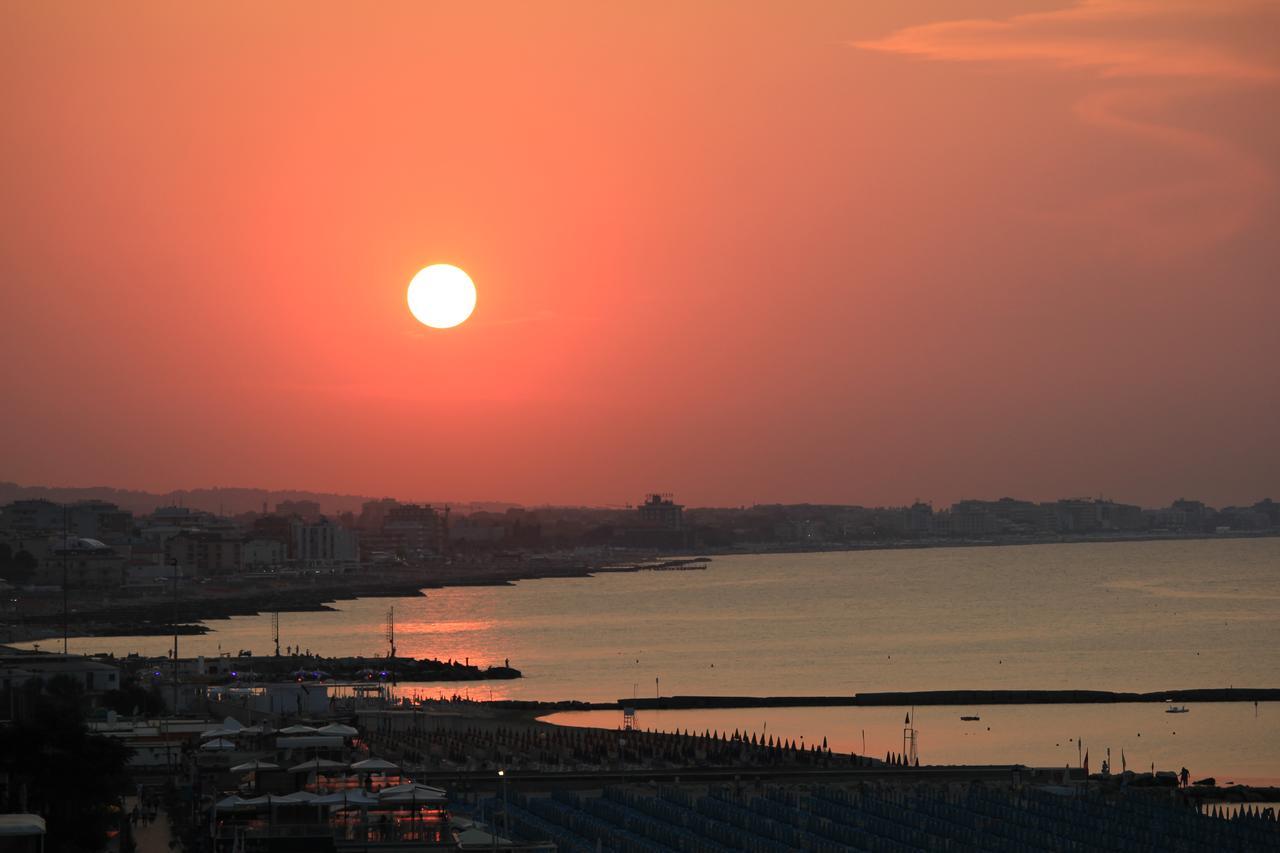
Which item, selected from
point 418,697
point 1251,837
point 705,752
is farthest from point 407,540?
point 1251,837

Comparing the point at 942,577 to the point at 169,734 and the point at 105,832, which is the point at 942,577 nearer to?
the point at 169,734

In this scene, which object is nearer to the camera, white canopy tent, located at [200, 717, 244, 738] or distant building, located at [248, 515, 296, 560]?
white canopy tent, located at [200, 717, 244, 738]

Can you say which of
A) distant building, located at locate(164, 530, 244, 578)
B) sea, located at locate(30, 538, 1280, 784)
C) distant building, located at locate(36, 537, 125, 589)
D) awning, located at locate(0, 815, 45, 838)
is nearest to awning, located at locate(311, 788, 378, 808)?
awning, located at locate(0, 815, 45, 838)

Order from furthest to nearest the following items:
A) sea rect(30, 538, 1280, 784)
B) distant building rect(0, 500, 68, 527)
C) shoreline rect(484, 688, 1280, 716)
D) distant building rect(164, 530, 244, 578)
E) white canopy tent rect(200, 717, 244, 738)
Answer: distant building rect(0, 500, 68, 527), distant building rect(164, 530, 244, 578), shoreline rect(484, 688, 1280, 716), sea rect(30, 538, 1280, 784), white canopy tent rect(200, 717, 244, 738)

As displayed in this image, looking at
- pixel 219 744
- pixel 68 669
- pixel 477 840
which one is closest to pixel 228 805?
pixel 477 840

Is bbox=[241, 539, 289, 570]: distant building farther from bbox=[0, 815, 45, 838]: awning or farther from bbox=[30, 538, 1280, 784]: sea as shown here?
bbox=[0, 815, 45, 838]: awning

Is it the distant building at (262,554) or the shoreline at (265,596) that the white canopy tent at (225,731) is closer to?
the shoreline at (265,596)

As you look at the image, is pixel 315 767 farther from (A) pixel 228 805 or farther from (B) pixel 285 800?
(A) pixel 228 805

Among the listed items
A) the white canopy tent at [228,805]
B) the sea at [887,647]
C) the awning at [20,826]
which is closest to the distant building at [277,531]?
the sea at [887,647]

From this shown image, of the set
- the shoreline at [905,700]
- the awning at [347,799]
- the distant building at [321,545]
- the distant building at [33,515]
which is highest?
the distant building at [33,515]
